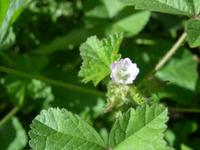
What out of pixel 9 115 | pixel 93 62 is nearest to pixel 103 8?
pixel 9 115

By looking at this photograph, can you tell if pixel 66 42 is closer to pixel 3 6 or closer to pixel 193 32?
pixel 3 6

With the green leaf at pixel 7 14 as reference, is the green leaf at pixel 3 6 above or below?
above

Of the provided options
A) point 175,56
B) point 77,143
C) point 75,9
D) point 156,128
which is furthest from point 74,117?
point 75,9

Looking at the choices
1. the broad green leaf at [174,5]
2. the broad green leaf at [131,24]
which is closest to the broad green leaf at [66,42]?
the broad green leaf at [131,24]

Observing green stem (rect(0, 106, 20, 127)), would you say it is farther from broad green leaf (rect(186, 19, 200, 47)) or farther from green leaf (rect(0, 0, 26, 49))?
broad green leaf (rect(186, 19, 200, 47))

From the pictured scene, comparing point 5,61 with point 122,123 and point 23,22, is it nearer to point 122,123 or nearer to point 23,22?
point 23,22

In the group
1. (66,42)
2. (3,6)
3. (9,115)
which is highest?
(3,6)

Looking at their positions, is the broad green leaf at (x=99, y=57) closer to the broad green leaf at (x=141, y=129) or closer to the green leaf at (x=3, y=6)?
the broad green leaf at (x=141, y=129)
